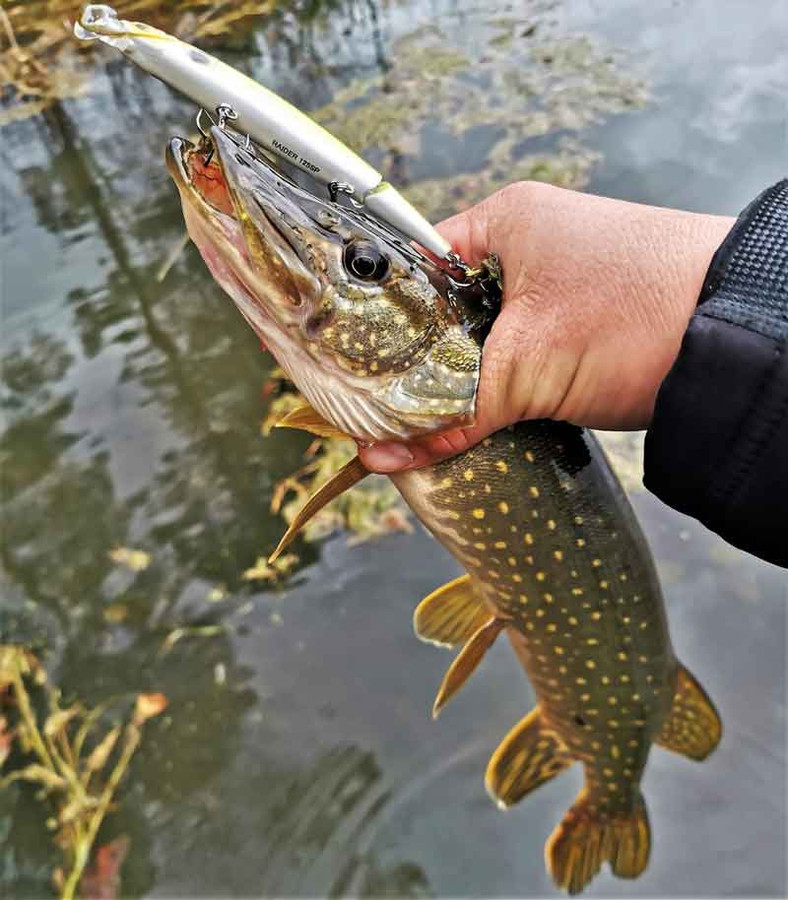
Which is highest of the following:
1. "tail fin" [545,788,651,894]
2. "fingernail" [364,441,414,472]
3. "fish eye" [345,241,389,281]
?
"fish eye" [345,241,389,281]

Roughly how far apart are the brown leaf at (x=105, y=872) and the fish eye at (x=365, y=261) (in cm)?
202

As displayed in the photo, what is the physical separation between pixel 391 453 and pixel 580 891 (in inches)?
56.0

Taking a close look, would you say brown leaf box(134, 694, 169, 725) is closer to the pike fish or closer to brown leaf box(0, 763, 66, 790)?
brown leaf box(0, 763, 66, 790)

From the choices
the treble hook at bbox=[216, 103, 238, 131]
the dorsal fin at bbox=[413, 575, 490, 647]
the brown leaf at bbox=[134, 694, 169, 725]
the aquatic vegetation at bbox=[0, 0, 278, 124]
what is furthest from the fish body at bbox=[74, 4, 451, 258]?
the aquatic vegetation at bbox=[0, 0, 278, 124]

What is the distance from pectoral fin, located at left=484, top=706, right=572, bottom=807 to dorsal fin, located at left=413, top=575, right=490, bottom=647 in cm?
38

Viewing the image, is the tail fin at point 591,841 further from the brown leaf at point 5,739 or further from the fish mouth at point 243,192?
the brown leaf at point 5,739

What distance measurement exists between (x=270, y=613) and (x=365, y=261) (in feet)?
6.15

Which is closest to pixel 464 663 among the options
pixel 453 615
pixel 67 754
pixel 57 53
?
pixel 453 615

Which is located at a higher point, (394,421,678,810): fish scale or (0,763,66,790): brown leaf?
(394,421,678,810): fish scale

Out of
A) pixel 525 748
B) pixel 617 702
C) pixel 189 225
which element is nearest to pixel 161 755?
pixel 525 748

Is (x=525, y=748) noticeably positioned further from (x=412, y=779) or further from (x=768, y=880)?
(x=768, y=880)

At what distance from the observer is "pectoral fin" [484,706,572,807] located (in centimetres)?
195

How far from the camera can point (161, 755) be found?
8.48 ft

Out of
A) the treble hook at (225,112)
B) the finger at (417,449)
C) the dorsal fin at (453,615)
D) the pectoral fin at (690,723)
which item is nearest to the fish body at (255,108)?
the treble hook at (225,112)
